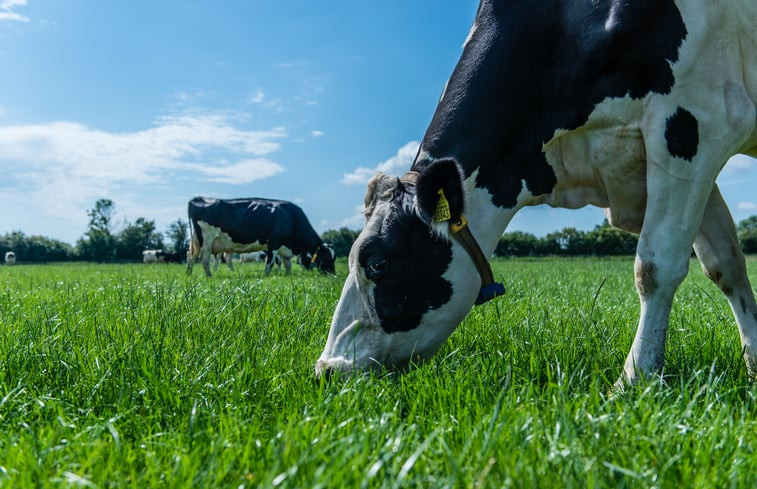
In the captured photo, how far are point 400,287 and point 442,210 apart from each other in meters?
0.50

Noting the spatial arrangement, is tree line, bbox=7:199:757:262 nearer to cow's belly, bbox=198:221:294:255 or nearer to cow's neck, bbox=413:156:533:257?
cow's belly, bbox=198:221:294:255

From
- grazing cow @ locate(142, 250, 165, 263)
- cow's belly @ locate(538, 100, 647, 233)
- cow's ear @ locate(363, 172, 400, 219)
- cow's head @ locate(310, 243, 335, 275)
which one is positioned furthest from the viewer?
grazing cow @ locate(142, 250, 165, 263)

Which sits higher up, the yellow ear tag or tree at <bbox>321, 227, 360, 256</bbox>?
tree at <bbox>321, 227, 360, 256</bbox>

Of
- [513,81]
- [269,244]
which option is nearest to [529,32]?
[513,81]

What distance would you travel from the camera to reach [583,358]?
3.43 m

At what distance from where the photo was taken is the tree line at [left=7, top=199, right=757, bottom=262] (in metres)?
61.9

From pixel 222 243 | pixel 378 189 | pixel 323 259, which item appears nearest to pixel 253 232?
pixel 222 243

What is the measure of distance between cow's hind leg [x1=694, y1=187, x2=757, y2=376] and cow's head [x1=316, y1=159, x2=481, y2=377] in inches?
67.5

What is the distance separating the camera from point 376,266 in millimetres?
3326

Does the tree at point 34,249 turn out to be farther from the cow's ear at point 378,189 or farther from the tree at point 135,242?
the cow's ear at point 378,189

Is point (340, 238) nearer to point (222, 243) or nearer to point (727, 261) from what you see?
point (222, 243)

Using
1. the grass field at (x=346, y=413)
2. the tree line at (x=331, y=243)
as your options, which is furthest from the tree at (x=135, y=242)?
the grass field at (x=346, y=413)

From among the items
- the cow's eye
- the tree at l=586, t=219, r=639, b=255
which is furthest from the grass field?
the tree at l=586, t=219, r=639, b=255

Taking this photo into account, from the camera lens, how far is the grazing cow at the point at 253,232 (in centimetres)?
2092
